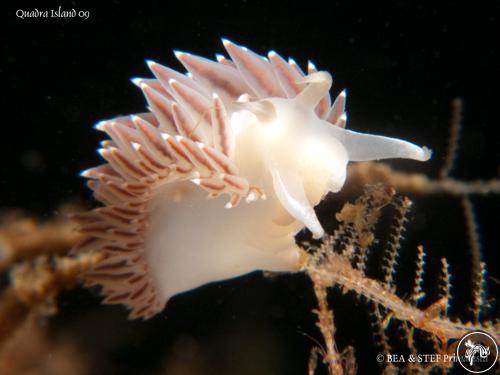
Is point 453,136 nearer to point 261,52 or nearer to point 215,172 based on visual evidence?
point 261,52

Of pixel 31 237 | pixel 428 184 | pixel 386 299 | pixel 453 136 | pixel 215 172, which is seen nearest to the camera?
pixel 215 172

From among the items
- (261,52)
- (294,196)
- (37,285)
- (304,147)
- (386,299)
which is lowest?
(386,299)

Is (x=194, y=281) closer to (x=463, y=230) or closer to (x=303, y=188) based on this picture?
(x=303, y=188)

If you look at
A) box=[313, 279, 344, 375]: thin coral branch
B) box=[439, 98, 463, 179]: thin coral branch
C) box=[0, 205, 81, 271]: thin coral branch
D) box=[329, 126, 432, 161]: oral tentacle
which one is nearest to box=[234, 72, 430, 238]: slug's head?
box=[329, 126, 432, 161]: oral tentacle

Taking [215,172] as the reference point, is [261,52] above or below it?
above

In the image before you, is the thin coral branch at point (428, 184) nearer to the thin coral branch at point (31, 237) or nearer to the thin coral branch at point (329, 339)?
the thin coral branch at point (329, 339)

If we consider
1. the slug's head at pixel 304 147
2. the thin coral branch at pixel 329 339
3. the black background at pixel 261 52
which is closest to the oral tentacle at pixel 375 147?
the slug's head at pixel 304 147

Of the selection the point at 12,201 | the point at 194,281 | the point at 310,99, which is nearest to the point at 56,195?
the point at 12,201

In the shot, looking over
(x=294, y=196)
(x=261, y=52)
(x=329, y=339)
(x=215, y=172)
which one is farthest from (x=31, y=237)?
(x=261, y=52)
